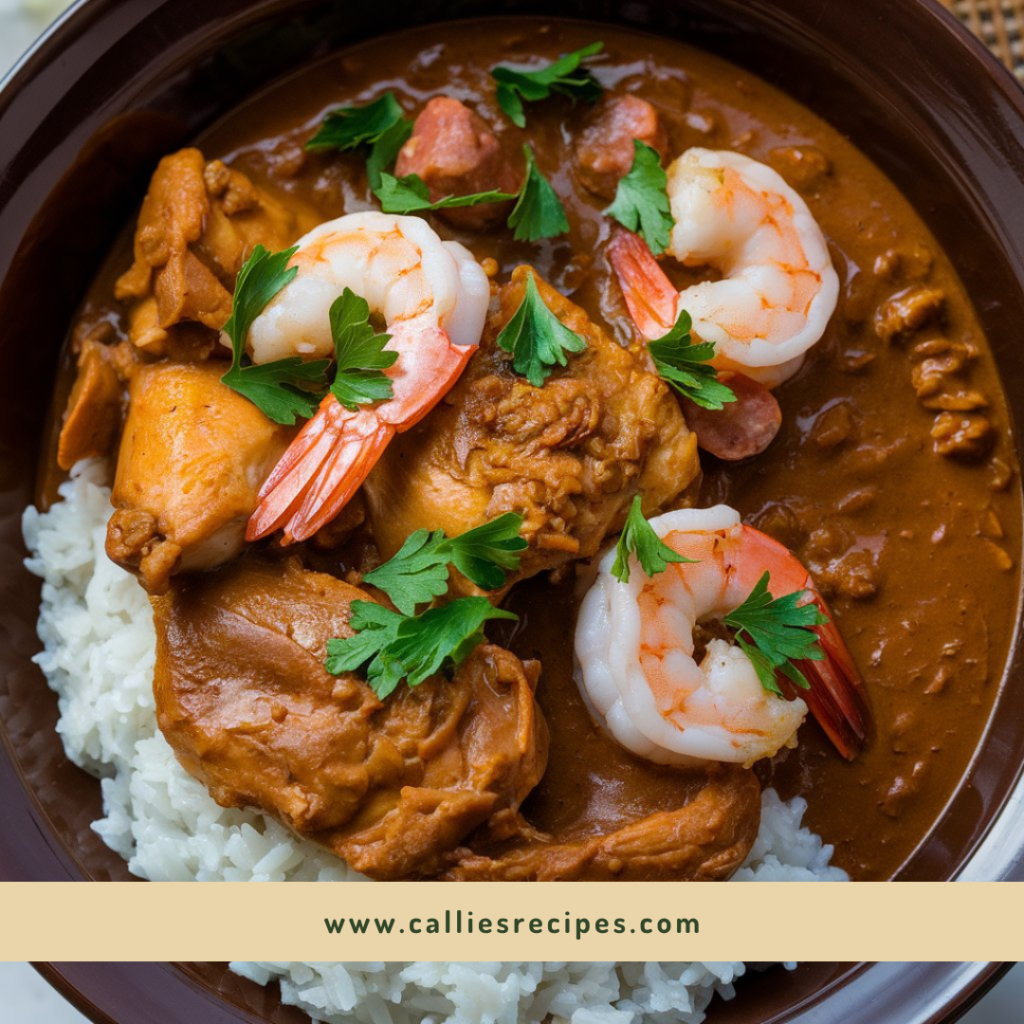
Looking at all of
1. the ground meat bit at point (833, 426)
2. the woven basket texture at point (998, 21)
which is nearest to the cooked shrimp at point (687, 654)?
the ground meat bit at point (833, 426)

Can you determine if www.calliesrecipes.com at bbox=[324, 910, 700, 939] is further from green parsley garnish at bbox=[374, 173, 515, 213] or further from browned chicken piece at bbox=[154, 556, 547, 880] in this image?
green parsley garnish at bbox=[374, 173, 515, 213]

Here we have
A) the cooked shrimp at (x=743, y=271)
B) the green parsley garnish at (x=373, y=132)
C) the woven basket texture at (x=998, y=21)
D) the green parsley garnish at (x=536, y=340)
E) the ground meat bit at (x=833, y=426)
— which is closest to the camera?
the green parsley garnish at (x=536, y=340)

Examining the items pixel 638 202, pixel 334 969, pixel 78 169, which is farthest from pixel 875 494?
pixel 78 169

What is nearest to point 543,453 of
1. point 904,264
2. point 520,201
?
point 520,201

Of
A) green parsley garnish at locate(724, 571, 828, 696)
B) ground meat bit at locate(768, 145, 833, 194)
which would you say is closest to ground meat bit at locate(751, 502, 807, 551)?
green parsley garnish at locate(724, 571, 828, 696)

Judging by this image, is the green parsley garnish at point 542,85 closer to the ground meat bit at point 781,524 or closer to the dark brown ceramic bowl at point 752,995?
the ground meat bit at point 781,524

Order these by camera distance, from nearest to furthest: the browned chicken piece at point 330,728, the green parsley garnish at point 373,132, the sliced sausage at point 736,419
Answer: the browned chicken piece at point 330,728 → the sliced sausage at point 736,419 → the green parsley garnish at point 373,132
